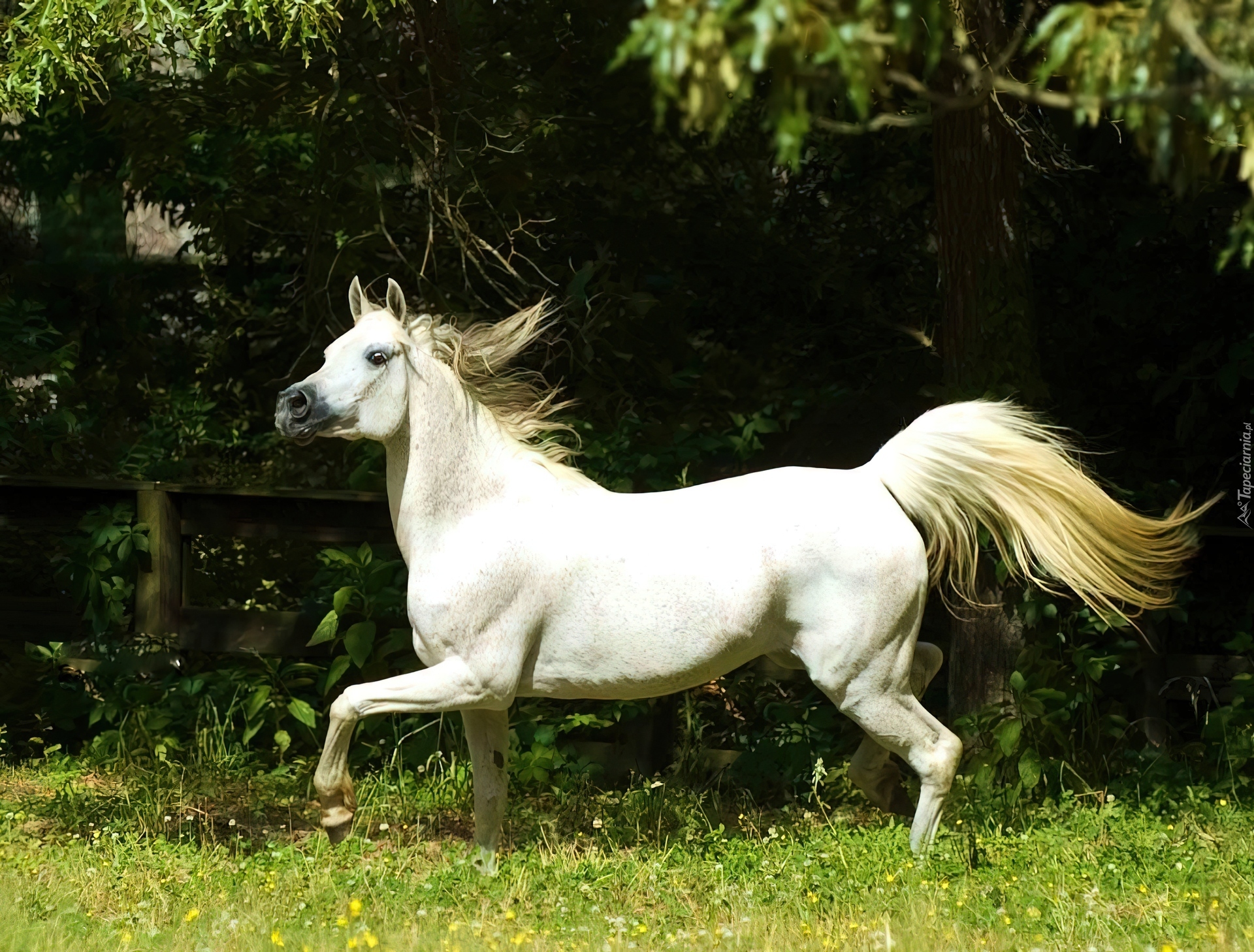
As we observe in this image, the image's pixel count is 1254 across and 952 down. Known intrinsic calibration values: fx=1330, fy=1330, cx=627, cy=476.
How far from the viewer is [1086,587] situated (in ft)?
14.5

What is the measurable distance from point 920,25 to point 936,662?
2.37 meters

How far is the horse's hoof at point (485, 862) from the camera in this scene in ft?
14.6

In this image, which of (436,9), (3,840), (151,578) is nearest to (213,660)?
(151,578)

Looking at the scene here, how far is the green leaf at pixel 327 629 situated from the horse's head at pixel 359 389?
143 centimetres

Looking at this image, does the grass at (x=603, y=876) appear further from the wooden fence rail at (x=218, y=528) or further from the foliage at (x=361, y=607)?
the wooden fence rail at (x=218, y=528)

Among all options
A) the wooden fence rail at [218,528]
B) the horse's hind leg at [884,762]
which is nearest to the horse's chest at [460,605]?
the horse's hind leg at [884,762]

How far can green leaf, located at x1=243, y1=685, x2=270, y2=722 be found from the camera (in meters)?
5.68

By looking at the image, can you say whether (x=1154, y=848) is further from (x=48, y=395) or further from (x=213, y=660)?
(x=48, y=395)

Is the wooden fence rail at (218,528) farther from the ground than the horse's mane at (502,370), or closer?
closer

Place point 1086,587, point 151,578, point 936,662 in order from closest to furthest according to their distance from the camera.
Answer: point 1086,587, point 936,662, point 151,578

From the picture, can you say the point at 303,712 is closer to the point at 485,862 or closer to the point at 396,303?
the point at 485,862

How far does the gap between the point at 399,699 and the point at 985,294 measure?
2813 mm

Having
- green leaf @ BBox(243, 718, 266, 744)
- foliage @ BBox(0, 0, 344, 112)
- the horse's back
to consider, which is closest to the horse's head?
the horse's back

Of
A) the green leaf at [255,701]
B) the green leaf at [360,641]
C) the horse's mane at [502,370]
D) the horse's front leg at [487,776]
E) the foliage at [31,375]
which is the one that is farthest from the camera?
the foliage at [31,375]
